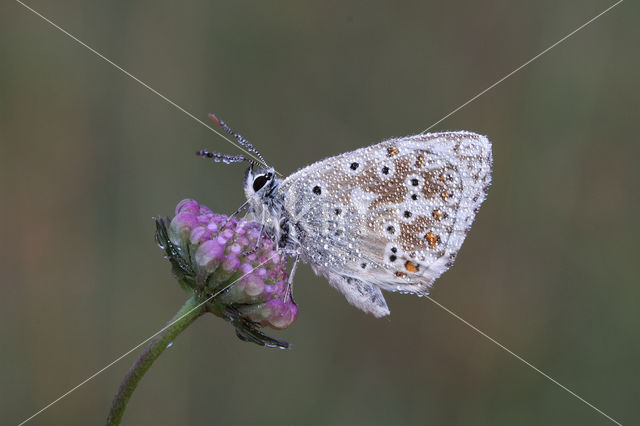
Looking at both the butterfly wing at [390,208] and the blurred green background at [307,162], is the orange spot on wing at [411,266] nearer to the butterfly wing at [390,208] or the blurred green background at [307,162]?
the butterfly wing at [390,208]

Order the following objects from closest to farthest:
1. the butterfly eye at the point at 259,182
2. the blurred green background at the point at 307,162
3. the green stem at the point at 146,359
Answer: the green stem at the point at 146,359 < the butterfly eye at the point at 259,182 < the blurred green background at the point at 307,162

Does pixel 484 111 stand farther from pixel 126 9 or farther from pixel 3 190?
pixel 3 190

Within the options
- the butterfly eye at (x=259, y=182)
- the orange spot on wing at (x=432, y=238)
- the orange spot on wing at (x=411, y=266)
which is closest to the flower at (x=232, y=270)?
the butterfly eye at (x=259, y=182)

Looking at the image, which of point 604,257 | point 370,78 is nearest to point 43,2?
point 370,78

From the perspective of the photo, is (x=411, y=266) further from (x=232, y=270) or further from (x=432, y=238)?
(x=232, y=270)

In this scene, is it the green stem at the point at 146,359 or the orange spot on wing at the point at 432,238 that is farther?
the orange spot on wing at the point at 432,238

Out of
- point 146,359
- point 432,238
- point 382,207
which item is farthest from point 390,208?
point 146,359

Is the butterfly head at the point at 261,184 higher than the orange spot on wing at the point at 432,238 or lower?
higher

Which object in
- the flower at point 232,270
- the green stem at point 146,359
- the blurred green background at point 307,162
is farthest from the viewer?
the blurred green background at point 307,162
